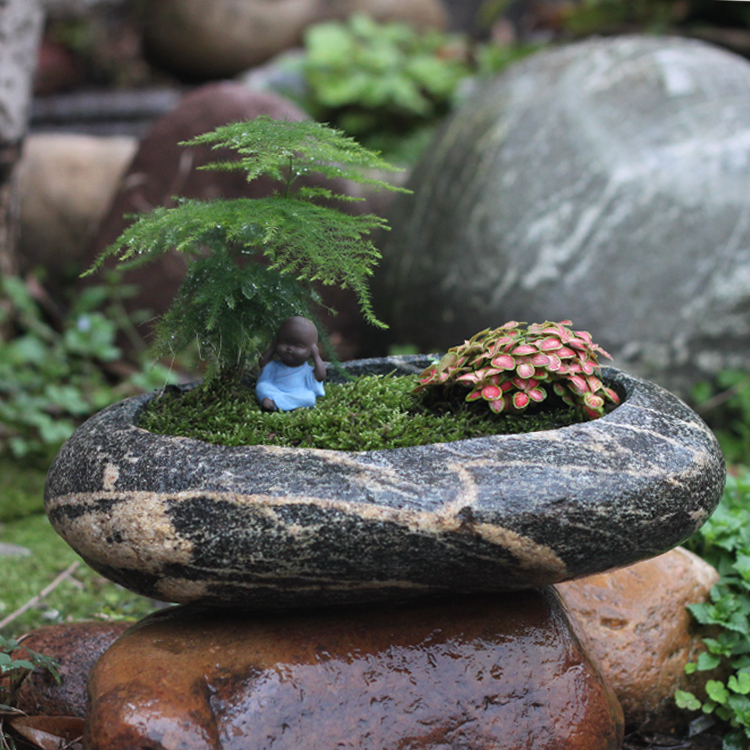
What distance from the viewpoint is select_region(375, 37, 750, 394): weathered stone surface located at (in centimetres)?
455

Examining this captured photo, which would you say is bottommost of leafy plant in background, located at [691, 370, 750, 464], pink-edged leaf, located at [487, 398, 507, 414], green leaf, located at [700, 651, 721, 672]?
leafy plant in background, located at [691, 370, 750, 464]

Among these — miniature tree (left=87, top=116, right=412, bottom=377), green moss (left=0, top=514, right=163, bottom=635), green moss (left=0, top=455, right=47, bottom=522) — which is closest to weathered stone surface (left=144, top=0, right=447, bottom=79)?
green moss (left=0, top=455, right=47, bottom=522)

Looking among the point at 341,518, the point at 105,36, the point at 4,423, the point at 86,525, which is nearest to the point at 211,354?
the point at 86,525

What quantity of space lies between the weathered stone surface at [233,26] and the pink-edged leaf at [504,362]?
28.0 feet

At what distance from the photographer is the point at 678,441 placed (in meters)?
2.25

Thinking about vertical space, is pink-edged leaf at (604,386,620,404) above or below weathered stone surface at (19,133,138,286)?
above

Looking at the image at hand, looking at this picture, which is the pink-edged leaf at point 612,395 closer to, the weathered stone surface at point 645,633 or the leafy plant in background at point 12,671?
the weathered stone surface at point 645,633

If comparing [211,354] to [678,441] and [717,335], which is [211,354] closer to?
[678,441]

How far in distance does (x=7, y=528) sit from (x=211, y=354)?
222cm

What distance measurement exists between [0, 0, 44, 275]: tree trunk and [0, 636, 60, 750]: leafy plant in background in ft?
11.1

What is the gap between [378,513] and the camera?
1974 millimetres

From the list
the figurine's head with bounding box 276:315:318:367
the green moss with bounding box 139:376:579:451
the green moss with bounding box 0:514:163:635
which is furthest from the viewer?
the green moss with bounding box 0:514:163:635

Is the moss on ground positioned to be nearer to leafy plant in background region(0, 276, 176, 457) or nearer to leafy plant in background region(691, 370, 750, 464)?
leafy plant in background region(0, 276, 176, 457)

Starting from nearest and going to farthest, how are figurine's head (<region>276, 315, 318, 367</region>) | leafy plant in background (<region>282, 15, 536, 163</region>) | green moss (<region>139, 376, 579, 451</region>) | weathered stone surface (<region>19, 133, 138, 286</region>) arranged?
green moss (<region>139, 376, 579, 451</region>) < figurine's head (<region>276, 315, 318, 367</region>) < weathered stone surface (<region>19, 133, 138, 286</region>) < leafy plant in background (<region>282, 15, 536, 163</region>)
